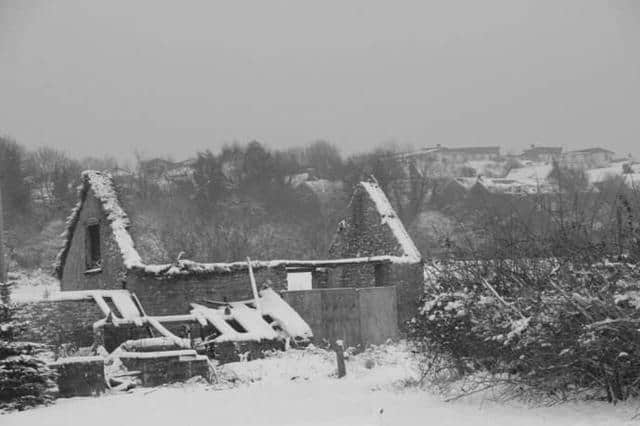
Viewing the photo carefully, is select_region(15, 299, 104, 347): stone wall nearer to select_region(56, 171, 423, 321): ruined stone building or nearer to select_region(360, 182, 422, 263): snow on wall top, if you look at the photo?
select_region(56, 171, 423, 321): ruined stone building

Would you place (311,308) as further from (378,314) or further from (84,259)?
(84,259)

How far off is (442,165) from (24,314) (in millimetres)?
80911

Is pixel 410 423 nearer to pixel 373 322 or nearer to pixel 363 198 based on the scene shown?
pixel 373 322

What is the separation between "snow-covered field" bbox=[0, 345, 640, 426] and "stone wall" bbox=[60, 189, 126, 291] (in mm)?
7387

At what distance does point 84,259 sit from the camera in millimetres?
23688

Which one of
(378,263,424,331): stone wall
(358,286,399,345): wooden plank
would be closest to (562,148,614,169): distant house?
(378,263,424,331): stone wall

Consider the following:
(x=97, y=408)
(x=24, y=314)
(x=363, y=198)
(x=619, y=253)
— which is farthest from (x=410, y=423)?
(x=363, y=198)

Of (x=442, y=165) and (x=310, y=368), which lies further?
(x=442, y=165)

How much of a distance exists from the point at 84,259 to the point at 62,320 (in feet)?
16.0

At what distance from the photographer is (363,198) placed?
90.9ft

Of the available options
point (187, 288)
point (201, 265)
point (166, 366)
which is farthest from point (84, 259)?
point (166, 366)

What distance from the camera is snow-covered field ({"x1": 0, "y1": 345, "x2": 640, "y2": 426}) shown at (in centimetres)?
950

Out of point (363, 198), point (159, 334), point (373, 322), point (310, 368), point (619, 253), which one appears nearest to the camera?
point (619, 253)

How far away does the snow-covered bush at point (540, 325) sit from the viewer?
931cm
